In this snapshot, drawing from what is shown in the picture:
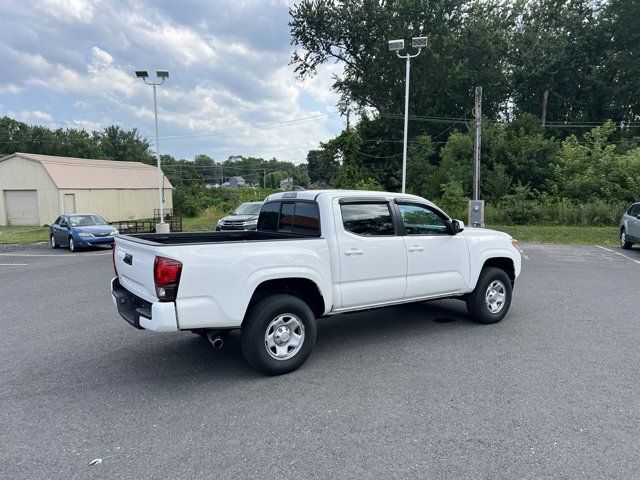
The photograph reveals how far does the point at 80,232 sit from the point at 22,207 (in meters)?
19.0

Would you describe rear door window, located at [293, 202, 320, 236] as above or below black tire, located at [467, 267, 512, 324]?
above

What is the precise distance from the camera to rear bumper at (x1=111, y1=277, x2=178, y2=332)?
3.89 m

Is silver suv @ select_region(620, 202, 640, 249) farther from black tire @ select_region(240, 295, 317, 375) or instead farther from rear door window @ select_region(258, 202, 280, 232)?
black tire @ select_region(240, 295, 317, 375)

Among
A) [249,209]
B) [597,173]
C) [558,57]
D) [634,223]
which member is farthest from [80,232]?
[558,57]

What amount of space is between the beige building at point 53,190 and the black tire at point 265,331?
30.3 meters

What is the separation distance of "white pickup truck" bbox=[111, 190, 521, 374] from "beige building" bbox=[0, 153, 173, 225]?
29185 millimetres

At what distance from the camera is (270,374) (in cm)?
448

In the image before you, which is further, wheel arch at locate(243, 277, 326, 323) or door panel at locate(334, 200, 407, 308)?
door panel at locate(334, 200, 407, 308)

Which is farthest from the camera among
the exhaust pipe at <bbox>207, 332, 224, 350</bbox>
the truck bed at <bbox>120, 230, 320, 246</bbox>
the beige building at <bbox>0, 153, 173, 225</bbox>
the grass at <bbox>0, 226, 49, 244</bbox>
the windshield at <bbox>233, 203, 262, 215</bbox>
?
the beige building at <bbox>0, 153, 173, 225</bbox>

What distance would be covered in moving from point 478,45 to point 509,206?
18.1 metres

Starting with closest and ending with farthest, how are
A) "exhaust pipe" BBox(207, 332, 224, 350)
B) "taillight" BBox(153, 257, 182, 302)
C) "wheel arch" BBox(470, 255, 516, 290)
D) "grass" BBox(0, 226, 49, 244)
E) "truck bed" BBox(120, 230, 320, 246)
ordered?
"taillight" BBox(153, 257, 182, 302) → "exhaust pipe" BBox(207, 332, 224, 350) → "truck bed" BBox(120, 230, 320, 246) → "wheel arch" BBox(470, 255, 516, 290) → "grass" BBox(0, 226, 49, 244)

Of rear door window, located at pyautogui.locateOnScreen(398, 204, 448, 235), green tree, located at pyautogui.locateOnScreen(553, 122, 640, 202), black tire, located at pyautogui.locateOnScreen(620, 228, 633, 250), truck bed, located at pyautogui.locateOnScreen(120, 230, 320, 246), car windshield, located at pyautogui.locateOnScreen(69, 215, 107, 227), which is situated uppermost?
green tree, located at pyautogui.locateOnScreen(553, 122, 640, 202)

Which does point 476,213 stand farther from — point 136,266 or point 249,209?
point 136,266

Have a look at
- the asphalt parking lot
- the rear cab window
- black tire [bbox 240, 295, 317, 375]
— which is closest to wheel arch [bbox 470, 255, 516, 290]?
the asphalt parking lot
